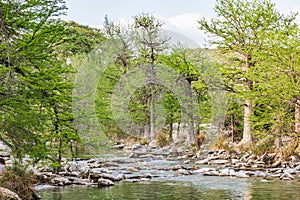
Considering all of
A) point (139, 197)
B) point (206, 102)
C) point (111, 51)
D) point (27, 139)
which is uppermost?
point (111, 51)

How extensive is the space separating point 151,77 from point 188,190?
18426 mm

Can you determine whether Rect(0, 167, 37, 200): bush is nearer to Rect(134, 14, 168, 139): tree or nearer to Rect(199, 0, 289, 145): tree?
Rect(199, 0, 289, 145): tree

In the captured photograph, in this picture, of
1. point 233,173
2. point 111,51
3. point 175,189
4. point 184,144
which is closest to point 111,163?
point 233,173

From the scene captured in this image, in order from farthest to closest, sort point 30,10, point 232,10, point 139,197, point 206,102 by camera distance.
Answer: point 206,102
point 232,10
point 139,197
point 30,10

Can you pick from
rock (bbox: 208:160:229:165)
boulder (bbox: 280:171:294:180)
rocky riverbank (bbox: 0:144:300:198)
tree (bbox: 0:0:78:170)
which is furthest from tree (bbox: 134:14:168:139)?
tree (bbox: 0:0:78:170)

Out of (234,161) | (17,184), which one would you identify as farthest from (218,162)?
(17,184)

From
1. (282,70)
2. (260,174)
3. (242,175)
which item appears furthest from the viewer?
(282,70)

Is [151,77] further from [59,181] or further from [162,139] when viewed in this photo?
[59,181]

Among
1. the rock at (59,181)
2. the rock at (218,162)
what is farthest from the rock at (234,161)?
the rock at (59,181)

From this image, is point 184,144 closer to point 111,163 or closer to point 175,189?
point 111,163

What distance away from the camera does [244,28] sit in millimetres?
20734

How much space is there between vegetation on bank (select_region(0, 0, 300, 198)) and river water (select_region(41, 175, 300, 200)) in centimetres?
116

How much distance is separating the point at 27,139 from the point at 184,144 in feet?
60.4

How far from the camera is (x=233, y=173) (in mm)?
13570
